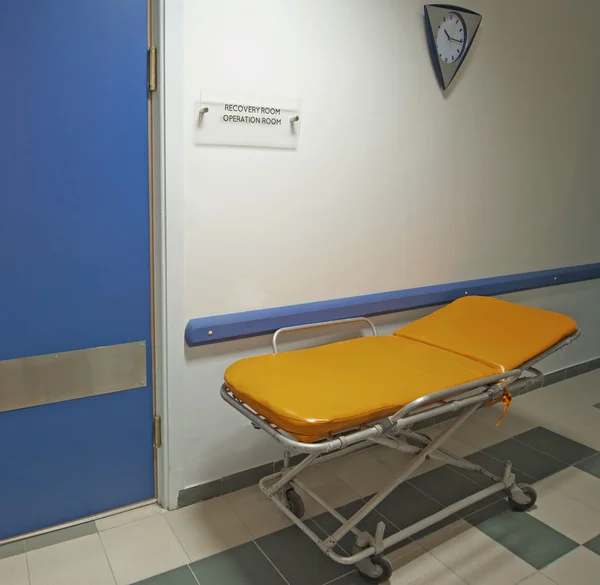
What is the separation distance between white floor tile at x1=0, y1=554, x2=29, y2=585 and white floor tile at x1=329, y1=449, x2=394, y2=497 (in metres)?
1.32

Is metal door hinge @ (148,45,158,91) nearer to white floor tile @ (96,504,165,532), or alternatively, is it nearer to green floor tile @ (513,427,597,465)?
white floor tile @ (96,504,165,532)

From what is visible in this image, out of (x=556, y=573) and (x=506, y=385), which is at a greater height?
(x=506, y=385)

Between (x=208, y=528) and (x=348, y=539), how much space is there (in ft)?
1.84

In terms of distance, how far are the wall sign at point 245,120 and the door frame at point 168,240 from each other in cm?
10

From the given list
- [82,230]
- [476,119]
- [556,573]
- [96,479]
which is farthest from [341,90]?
[556,573]

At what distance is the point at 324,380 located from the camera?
6.32ft

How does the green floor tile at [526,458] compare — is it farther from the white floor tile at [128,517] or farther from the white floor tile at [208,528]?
the white floor tile at [128,517]

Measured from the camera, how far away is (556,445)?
2996 mm

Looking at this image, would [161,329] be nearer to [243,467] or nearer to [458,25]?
[243,467]

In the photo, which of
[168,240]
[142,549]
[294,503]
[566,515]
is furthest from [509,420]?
[168,240]

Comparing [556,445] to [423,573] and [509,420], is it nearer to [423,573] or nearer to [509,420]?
[509,420]

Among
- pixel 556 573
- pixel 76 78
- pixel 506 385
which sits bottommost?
pixel 556 573

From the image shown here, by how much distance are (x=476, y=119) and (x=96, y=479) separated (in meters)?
2.48

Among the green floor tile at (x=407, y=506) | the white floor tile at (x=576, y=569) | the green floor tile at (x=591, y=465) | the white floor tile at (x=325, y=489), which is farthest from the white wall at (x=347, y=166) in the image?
the white floor tile at (x=576, y=569)
